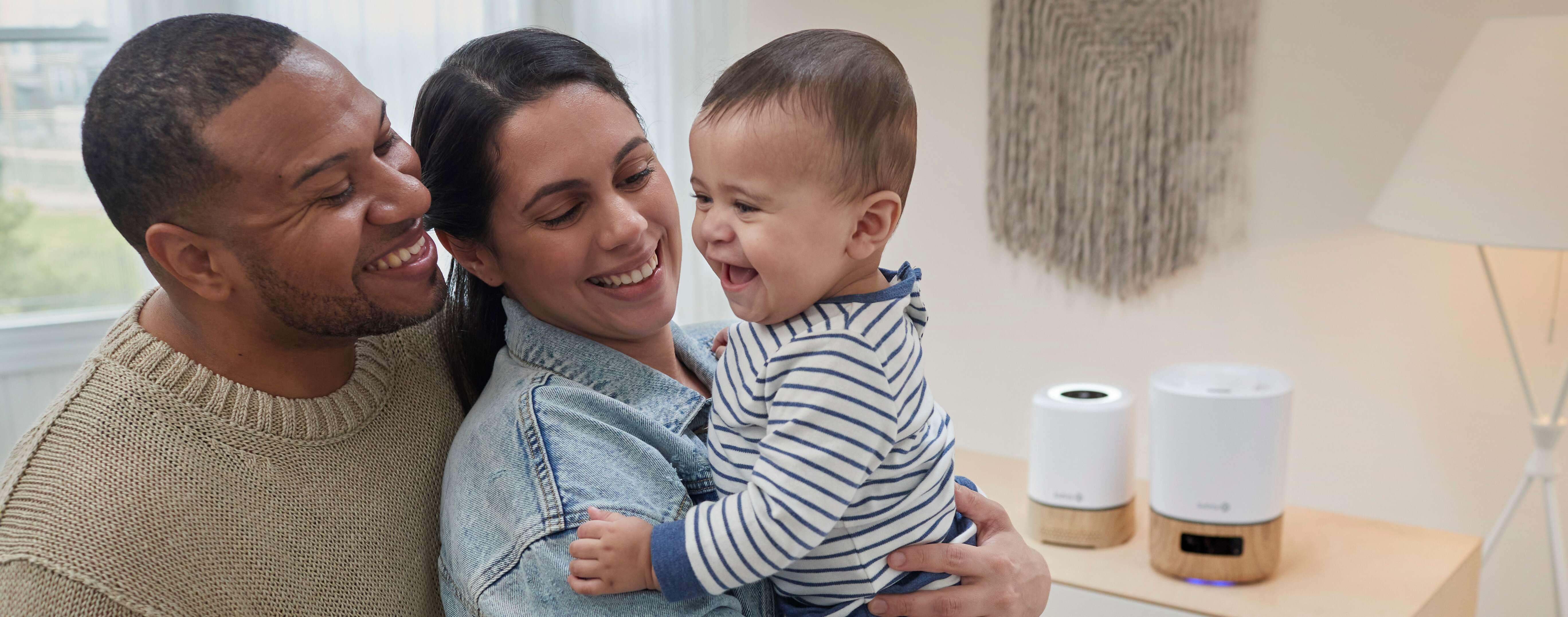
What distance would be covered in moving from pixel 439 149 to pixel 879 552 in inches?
23.8

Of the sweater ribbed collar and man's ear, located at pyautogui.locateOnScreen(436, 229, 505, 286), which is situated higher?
man's ear, located at pyautogui.locateOnScreen(436, 229, 505, 286)

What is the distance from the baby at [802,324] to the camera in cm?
92

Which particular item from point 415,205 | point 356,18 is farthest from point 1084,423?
point 356,18

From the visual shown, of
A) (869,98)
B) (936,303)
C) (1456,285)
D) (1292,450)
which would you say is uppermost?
(869,98)

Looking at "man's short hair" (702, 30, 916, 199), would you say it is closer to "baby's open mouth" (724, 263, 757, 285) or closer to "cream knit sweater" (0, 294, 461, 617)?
"baby's open mouth" (724, 263, 757, 285)

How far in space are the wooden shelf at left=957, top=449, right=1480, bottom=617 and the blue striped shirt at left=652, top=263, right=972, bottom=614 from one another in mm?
996

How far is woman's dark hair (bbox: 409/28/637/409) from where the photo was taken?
1105mm

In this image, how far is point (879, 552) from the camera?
1.04 meters

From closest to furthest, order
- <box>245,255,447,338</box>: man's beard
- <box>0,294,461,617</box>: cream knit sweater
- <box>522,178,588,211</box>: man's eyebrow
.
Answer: <box>0,294,461,617</box>: cream knit sweater
<box>245,255,447,338</box>: man's beard
<box>522,178,588,211</box>: man's eyebrow

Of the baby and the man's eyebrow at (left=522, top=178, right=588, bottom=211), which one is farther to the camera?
the man's eyebrow at (left=522, top=178, right=588, bottom=211)

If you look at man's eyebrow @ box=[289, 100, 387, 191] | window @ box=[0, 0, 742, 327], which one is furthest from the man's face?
window @ box=[0, 0, 742, 327]

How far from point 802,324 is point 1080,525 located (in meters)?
1.23

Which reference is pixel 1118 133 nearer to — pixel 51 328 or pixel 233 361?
pixel 233 361

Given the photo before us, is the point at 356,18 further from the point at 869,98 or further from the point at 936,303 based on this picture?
the point at 869,98
